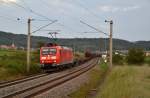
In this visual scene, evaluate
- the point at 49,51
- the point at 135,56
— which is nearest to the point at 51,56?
the point at 49,51

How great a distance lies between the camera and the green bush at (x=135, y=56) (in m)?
79.7

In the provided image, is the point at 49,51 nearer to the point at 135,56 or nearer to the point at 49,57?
the point at 49,57

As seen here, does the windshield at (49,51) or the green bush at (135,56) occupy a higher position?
the windshield at (49,51)

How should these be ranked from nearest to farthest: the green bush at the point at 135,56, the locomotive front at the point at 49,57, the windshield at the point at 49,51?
1. the locomotive front at the point at 49,57
2. the windshield at the point at 49,51
3. the green bush at the point at 135,56

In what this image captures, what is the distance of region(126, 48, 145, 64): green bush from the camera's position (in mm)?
79688

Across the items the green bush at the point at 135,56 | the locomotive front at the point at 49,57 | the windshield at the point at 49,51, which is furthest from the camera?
the green bush at the point at 135,56

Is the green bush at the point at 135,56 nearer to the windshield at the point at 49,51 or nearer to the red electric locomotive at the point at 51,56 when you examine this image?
the red electric locomotive at the point at 51,56

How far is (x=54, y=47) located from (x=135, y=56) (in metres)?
34.0

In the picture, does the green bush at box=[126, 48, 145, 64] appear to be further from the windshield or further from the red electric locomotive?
the windshield

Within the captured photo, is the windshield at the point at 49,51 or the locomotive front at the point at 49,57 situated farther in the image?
the windshield at the point at 49,51

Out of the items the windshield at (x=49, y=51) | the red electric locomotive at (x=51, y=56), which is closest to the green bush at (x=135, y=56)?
the red electric locomotive at (x=51, y=56)

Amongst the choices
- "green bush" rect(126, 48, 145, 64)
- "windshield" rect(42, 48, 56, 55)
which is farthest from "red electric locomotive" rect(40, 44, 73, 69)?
"green bush" rect(126, 48, 145, 64)

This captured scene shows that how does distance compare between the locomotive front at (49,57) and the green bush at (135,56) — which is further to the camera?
the green bush at (135,56)

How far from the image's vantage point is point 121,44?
19350 centimetres
